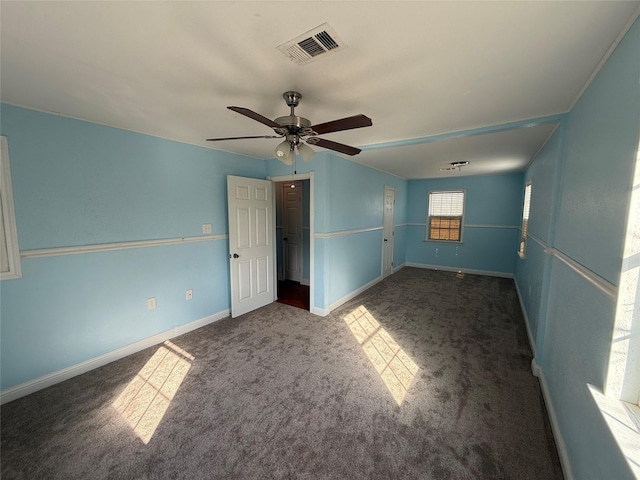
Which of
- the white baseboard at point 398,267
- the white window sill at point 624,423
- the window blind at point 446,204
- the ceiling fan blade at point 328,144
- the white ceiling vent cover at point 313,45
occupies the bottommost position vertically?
the white baseboard at point 398,267

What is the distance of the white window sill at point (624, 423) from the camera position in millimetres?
854

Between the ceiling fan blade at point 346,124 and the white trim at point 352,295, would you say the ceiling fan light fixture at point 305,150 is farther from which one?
the white trim at point 352,295

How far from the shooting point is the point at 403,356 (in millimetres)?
2635

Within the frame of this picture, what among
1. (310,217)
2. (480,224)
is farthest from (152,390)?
(480,224)

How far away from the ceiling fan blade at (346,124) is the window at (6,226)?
2.39 m

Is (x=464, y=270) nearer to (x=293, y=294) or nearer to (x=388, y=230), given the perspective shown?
(x=388, y=230)

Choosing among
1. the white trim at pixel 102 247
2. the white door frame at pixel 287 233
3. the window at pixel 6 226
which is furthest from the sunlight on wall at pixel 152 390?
the white door frame at pixel 287 233

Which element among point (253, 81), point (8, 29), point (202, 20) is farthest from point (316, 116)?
point (8, 29)

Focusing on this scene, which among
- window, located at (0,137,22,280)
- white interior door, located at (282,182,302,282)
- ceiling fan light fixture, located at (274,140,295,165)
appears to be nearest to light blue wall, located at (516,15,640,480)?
ceiling fan light fixture, located at (274,140,295,165)

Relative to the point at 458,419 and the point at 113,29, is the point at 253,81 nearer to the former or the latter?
the point at 113,29

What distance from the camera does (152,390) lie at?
2.13 metres

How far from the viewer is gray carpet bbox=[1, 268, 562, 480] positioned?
4.94ft

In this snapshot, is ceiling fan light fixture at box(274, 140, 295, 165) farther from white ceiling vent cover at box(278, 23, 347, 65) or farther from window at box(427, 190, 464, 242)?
window at box(427, 190, 464, 242)

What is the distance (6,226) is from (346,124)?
2711 mm
